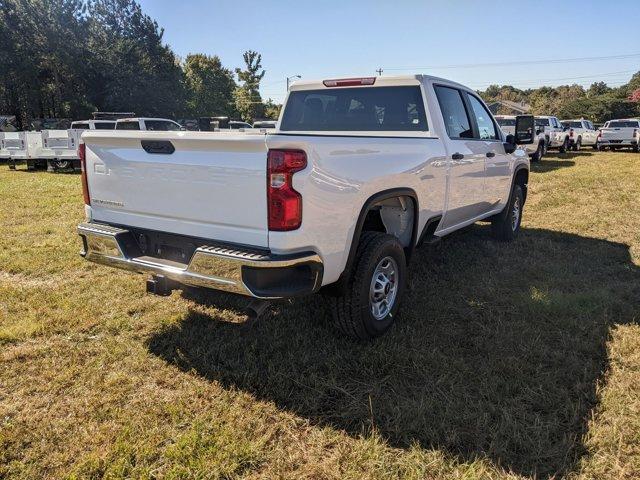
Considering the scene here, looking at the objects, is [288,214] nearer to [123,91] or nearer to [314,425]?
[314,425]

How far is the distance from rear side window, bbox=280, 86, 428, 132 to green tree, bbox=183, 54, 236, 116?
169ft

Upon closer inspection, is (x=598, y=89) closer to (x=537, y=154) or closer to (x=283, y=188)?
(x=537, y=154)

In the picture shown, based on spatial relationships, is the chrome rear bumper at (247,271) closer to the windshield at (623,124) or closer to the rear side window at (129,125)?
the rear side window at (129,125)

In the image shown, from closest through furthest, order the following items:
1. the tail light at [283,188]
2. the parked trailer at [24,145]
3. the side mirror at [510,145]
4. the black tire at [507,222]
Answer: the tail light at [283,188], the side mirror at [510,145], the black tire at [507,222], the parked trailer at [24,145]

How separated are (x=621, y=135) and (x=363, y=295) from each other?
24.8 m

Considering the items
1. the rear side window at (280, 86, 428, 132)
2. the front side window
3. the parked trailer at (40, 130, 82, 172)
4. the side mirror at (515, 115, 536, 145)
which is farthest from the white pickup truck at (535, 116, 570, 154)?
the parked trailer at (40, 130, 82, 172)

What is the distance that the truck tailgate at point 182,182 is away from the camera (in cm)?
270

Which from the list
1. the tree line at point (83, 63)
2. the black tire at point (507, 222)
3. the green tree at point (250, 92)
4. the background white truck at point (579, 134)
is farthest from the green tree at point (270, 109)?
the black tire at point (507, 222)

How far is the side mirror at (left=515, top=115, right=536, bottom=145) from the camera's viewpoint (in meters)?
5.70


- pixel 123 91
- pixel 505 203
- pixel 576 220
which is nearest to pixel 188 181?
pixel 505 203

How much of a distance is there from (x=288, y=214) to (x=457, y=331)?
74.3 inches

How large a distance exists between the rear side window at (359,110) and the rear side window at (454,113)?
0.33 meters

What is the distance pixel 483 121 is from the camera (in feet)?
18.1

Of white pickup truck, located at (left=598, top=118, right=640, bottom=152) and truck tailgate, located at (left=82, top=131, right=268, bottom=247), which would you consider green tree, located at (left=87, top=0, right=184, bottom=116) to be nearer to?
white pickup truck, located at (left=598, top=118, right=640, bottom=152)
